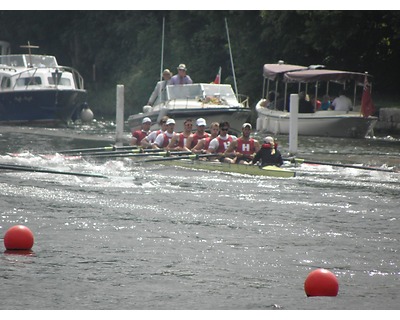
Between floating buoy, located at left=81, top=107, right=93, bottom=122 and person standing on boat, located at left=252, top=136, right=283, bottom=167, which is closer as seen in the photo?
person standing on boat, located at left=252, top=136, right=283, bottom=167

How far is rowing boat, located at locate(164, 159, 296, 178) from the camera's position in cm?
2523

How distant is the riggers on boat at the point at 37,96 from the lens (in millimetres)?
43844

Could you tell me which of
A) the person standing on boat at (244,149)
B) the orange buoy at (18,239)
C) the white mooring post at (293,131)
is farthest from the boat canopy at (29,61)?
the orange buoy at (18,239)

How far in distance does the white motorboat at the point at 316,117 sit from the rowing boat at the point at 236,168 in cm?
1050

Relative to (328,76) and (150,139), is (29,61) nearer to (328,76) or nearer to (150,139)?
(328,76)

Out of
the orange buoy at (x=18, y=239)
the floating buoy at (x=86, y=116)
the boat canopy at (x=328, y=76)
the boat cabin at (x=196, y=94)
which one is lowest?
the floating buoy at (x=86, y=116)

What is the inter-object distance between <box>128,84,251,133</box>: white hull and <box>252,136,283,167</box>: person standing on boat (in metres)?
8.16

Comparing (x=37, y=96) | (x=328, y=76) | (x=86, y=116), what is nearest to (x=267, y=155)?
(x=328, y=76)

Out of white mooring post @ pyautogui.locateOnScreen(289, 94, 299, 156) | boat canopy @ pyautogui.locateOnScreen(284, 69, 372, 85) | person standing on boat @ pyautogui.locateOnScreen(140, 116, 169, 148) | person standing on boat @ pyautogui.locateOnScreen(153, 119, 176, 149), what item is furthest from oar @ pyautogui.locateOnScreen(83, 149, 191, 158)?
boat canopy @ pyautogui.locateOnScreen(284, 69, 372, 85)

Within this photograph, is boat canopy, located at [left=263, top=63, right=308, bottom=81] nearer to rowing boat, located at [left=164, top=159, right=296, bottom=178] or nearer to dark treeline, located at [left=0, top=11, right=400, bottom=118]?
dark treeline, located at [left=0, top=11, right=400, bottom=118]

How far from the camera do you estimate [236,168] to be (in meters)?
26.0

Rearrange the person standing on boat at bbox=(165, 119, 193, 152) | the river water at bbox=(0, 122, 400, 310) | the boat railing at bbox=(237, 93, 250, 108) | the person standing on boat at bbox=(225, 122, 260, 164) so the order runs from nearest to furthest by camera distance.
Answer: the river water at bbox=(0, 122, 400, 310) < the person standing on boat at bbox=(225, 122, 260, 164) < the person standing on boat at bbox=(165, 119, 193, 152) < the boat railing at bbox=(237, 93, 250, 108)

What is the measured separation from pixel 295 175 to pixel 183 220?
19.4ft

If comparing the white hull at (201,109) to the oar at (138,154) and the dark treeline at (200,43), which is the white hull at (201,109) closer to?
the oar at (138,154)
